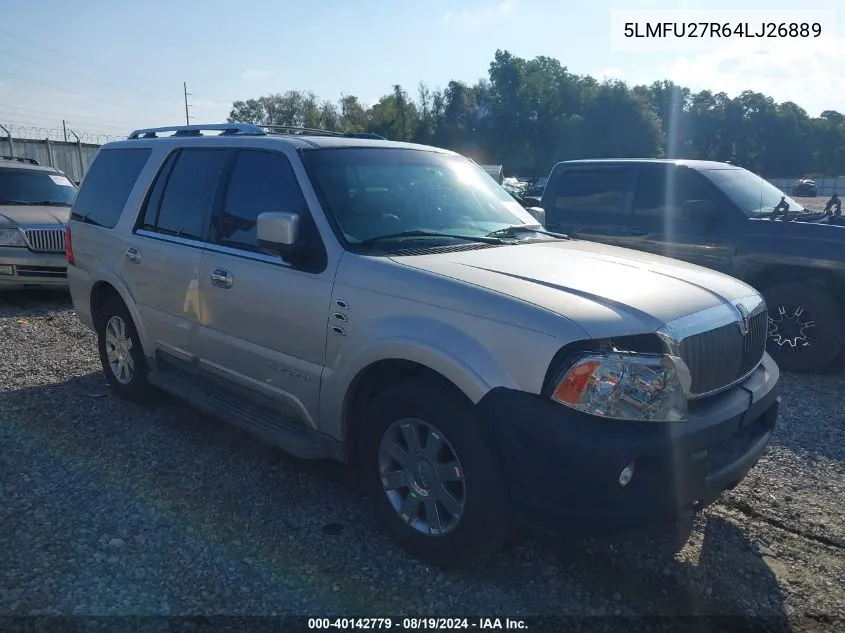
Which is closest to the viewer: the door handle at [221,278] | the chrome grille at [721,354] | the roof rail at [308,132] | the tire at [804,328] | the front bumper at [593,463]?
the front bumper at [593,463]

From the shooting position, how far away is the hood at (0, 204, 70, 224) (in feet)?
28.9

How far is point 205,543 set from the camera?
11.3 feet

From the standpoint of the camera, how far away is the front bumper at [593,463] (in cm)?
261

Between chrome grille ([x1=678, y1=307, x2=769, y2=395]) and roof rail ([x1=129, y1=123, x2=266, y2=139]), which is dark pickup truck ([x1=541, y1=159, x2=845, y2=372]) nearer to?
chrome grille ([x1=678, y1=307, x2=769, y2=395])

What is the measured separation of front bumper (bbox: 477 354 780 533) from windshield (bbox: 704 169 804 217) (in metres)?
4.79

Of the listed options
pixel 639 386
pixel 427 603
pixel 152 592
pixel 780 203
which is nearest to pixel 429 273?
pixel 639 386

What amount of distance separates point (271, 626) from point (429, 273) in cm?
166

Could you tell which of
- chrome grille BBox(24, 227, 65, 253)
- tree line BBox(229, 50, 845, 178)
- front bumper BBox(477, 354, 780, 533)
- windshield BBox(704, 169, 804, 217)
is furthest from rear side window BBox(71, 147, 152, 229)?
tree line BBox(229, 50, 845, 178)

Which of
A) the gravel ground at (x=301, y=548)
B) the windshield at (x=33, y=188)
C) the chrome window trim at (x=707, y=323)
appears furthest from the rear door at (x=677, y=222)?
the windshield at (x=33, y=188)

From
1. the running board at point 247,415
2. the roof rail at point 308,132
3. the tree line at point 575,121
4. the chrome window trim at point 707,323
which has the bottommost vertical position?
the running board at point 247,415

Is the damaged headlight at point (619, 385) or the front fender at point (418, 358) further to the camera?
the front fender at point (418, 358)

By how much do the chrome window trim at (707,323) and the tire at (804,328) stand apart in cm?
322

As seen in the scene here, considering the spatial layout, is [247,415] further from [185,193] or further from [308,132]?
[308,132]

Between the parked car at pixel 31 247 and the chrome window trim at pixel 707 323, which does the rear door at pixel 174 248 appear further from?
the parked car at pixel 31 247
